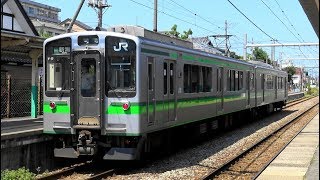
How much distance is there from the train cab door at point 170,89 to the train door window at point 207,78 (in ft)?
8.78

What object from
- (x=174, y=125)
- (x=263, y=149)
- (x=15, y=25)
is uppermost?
(x=15, y=25)

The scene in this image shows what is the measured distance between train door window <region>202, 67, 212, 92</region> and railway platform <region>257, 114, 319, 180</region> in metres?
2.95

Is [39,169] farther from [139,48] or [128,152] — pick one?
[139,48]

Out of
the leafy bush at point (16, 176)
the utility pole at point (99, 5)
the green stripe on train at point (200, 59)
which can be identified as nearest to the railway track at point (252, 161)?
the green stripe on train at point (200, 59)

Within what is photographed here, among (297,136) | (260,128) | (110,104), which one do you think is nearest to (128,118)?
(110,104)

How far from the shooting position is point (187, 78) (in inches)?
512

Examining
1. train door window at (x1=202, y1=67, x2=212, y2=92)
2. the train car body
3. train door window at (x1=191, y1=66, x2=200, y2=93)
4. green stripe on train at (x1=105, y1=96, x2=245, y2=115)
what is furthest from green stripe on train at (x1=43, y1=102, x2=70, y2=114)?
train door window at (x1=202, y1=67, x2=212, y2=92)

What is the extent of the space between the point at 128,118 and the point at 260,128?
42.0 ft

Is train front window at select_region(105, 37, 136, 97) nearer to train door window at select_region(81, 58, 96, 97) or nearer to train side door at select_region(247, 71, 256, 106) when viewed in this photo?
train door window at select_region(81, 58, 96, 97)

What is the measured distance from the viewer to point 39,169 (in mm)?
10359

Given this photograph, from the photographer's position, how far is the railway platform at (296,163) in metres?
9.66

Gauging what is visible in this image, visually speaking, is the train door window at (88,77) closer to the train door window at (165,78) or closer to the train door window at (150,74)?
the train door window at (150,74)

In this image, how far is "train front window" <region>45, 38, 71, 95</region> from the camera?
10648mm

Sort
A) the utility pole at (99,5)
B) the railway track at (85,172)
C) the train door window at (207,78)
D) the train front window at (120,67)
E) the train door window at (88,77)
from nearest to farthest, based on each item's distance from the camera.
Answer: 1. the railway track at (85,172)
2. the train front window at (120,67)
3. the train door window at (88,77)
4. the train door window at (207,78)
5. the utility pole at (99,5)
